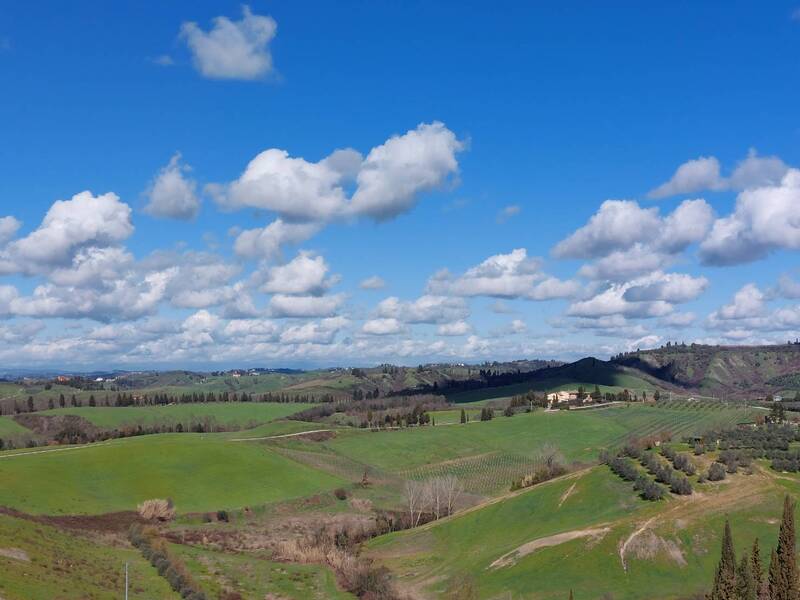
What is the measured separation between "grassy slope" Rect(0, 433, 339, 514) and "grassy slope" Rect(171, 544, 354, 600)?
2857cm

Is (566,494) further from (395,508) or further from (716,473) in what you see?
(395,508)

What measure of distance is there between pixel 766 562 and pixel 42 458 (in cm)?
12961

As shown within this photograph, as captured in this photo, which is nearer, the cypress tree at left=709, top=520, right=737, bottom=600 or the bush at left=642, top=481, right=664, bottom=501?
the cypress tree at left=709, top=520, right=737, bottom=600

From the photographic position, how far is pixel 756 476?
89.1 m

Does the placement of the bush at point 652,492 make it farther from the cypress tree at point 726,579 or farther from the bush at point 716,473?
the cypress tree at point 726,579

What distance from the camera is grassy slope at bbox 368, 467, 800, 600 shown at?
75.0 m

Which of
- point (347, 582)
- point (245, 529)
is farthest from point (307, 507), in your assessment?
point (347, 582)

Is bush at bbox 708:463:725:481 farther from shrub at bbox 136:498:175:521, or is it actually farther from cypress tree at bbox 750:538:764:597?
shrub at bbox 136:498:175:521

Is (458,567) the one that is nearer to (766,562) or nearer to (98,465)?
(766,562)

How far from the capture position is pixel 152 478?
461ft

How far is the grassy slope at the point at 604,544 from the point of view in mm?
75000

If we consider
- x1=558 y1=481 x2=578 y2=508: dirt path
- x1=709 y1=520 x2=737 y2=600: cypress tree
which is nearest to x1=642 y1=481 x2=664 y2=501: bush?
x1=558 y1=481 x2=578 y2=508: dirt path

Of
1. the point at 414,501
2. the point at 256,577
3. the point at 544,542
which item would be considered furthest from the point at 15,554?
the point at 414,501

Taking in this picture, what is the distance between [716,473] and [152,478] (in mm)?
100261
